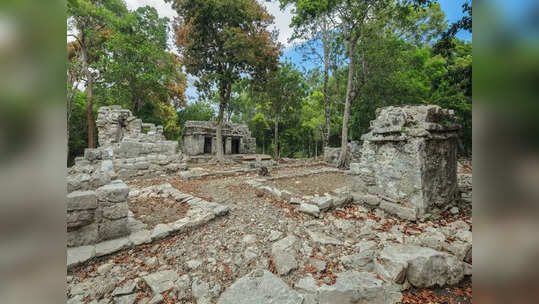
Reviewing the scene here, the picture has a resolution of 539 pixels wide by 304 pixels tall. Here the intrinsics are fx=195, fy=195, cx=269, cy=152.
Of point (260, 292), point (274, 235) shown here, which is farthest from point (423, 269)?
point (274, 235)

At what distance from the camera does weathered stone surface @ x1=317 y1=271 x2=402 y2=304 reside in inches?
78.5

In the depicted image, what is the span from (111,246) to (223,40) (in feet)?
36.0

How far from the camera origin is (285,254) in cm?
280

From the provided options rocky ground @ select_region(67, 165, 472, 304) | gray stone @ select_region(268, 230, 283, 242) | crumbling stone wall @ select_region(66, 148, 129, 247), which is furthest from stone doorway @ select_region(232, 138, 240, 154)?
gray stone @ select_region(268, 230, 283, 242)

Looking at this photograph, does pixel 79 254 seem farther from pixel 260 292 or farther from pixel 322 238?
pixel 322 238

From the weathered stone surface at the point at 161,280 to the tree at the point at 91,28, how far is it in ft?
54.7

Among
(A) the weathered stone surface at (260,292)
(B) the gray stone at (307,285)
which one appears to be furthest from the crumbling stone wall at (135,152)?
(B) the gray stone at (307,285)

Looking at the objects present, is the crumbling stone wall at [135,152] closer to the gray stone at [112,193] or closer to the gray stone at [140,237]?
the gray stone at [112,193]

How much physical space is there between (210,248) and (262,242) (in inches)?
32.4

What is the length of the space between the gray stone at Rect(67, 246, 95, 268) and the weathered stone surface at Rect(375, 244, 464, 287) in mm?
3833

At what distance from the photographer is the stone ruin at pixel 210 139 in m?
17.8
